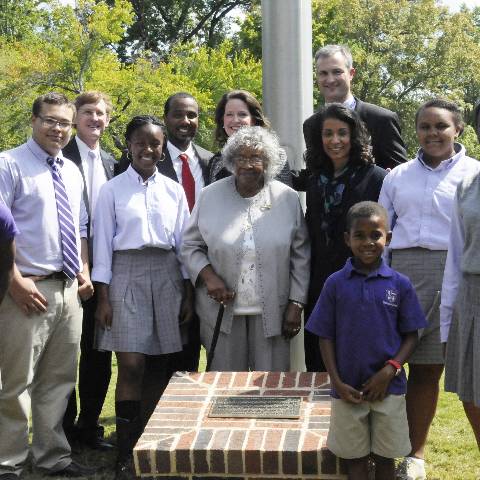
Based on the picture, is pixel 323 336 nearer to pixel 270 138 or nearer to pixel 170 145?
pixel 270 138

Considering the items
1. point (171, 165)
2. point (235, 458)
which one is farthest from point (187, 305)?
point (235, 458)

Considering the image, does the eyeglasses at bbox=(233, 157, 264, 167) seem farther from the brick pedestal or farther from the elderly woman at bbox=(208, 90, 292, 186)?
the brick pedestal

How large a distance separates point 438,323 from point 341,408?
46.4 inches

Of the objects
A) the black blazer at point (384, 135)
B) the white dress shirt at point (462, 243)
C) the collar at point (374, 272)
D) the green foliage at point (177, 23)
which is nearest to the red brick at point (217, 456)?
the collar at point (374, 272)

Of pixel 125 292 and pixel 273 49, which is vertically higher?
pixel 273 49

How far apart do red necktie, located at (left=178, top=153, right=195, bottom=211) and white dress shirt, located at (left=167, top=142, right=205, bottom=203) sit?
0.08 feet

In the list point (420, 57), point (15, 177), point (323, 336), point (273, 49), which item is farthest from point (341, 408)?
point (420, 57)

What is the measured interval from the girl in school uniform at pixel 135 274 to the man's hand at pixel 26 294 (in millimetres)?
416

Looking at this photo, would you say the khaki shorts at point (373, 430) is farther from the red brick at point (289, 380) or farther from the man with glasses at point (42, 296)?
the man with glasses at point (42, 296)

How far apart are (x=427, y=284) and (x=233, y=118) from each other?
6.47ft

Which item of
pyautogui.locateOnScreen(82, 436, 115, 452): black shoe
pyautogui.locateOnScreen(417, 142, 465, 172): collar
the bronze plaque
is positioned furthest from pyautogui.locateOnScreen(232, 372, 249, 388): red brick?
pyautogui.locateOnScreen(417, 142, 465, 172): collar

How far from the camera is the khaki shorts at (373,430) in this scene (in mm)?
3736

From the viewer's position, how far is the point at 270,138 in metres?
5.07

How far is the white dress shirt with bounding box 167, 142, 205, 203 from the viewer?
588 centimetres
